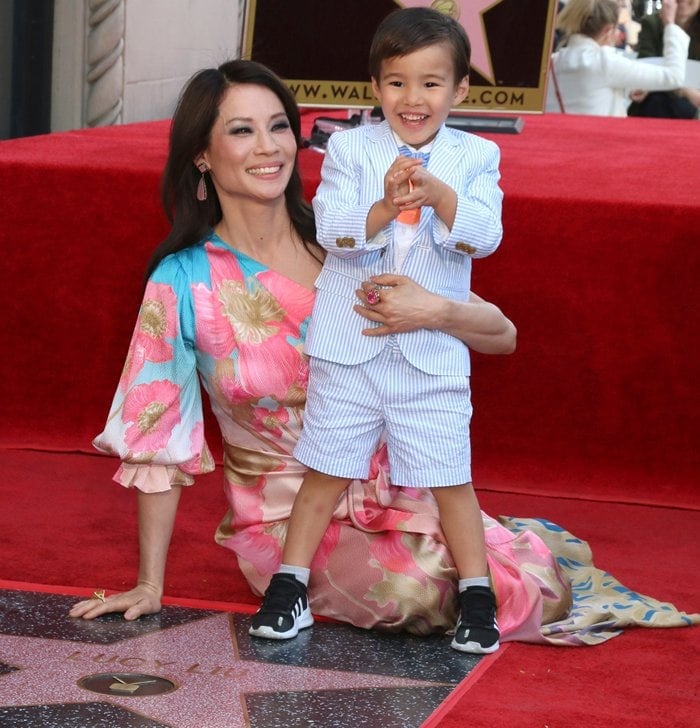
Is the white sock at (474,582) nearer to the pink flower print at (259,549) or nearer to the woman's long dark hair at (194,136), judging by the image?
the pink flower print at (259,549)

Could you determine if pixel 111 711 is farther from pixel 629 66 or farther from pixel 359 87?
pixel 629 66

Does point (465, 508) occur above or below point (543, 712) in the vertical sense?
above

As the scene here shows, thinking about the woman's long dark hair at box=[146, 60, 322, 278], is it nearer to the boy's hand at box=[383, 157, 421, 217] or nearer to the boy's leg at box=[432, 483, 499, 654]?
the boy's hand at box=[383, 157, 421, 217]

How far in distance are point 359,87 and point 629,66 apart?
6.62 ft

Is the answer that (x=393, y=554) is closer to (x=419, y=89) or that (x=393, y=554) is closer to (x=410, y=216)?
(x=410, y=216)

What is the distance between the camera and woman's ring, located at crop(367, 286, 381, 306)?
2055 mm

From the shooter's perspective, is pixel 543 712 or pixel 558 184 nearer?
pixel 543 712

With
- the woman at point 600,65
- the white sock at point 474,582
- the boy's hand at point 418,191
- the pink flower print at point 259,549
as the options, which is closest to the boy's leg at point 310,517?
the pink flower print at point 259,549

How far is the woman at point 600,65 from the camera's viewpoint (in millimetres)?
5023

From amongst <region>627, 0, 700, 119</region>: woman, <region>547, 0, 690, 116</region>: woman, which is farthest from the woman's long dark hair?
<region>627, 0, 700, 119</region>: woman

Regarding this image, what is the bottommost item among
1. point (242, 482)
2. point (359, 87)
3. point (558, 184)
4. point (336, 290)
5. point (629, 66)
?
point (242, 482)

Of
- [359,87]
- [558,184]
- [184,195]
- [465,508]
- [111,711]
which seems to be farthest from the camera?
[359,87]

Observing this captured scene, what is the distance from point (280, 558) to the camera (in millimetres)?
2232

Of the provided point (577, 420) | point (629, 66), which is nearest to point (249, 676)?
point (577, 420)
